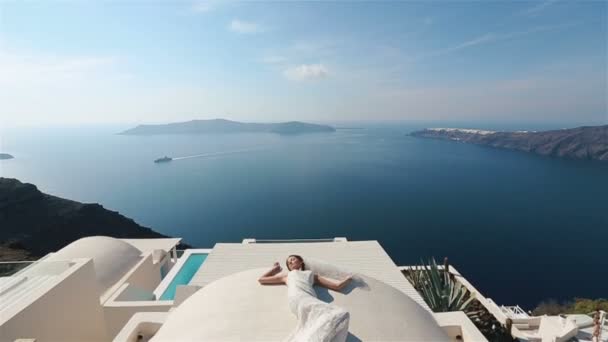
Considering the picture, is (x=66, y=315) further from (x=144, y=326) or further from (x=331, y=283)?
(x=331, y=283)

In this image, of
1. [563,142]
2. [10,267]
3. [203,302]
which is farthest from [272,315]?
[563,142]

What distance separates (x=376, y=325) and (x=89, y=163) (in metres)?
142

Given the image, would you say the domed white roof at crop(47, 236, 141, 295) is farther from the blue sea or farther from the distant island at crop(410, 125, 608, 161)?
the distant island at crop(410, 125, 608, 161)

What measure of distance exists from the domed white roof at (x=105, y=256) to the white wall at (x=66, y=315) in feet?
6.24

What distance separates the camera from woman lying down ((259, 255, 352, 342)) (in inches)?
120

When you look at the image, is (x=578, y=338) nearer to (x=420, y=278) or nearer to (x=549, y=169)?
(x=420, y=278)

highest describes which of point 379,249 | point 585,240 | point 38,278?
point 38,278

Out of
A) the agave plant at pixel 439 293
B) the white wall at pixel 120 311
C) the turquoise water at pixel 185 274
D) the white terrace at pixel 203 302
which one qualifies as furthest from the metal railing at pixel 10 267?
the agave plant at pixel 439 293

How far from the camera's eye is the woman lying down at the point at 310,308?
3.05 meters

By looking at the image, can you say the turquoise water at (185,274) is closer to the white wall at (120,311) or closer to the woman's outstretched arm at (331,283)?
the white wall at (120,311)

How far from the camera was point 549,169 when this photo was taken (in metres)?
76.6

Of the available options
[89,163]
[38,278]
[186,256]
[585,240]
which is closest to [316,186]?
[585,240]

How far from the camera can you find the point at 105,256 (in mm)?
9758

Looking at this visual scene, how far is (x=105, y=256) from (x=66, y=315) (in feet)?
13.4
